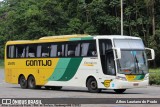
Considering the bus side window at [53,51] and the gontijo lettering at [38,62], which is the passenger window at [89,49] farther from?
the gontijo lettering at [38,62]

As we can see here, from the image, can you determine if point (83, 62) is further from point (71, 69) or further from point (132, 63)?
point (132, 63)

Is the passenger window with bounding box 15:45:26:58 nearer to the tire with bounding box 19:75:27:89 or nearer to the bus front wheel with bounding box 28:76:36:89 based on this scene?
the tire with bounding box 19:75:27:89

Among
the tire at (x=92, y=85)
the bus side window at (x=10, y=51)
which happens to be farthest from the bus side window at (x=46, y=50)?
the tire at (x=92, y=85)

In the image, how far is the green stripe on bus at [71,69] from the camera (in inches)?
1032

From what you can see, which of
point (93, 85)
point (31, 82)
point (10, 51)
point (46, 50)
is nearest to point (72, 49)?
point (46, 50)

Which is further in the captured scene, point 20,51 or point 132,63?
point 20,51

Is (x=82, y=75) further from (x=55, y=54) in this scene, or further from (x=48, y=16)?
(x=48, y=16)

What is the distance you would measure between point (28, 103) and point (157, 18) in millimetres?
52252

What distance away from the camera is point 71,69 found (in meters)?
26.6

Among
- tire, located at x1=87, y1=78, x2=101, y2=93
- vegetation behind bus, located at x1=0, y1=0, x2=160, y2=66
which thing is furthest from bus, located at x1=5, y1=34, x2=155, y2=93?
vegetation behind bus, located at x1=0, y1=0, x2=160, y2=66

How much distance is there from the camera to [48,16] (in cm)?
6762

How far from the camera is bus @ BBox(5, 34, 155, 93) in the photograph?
24.2m

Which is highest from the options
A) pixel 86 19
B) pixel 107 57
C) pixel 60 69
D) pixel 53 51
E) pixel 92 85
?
pixel 86 19

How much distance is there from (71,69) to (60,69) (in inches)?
39.6
